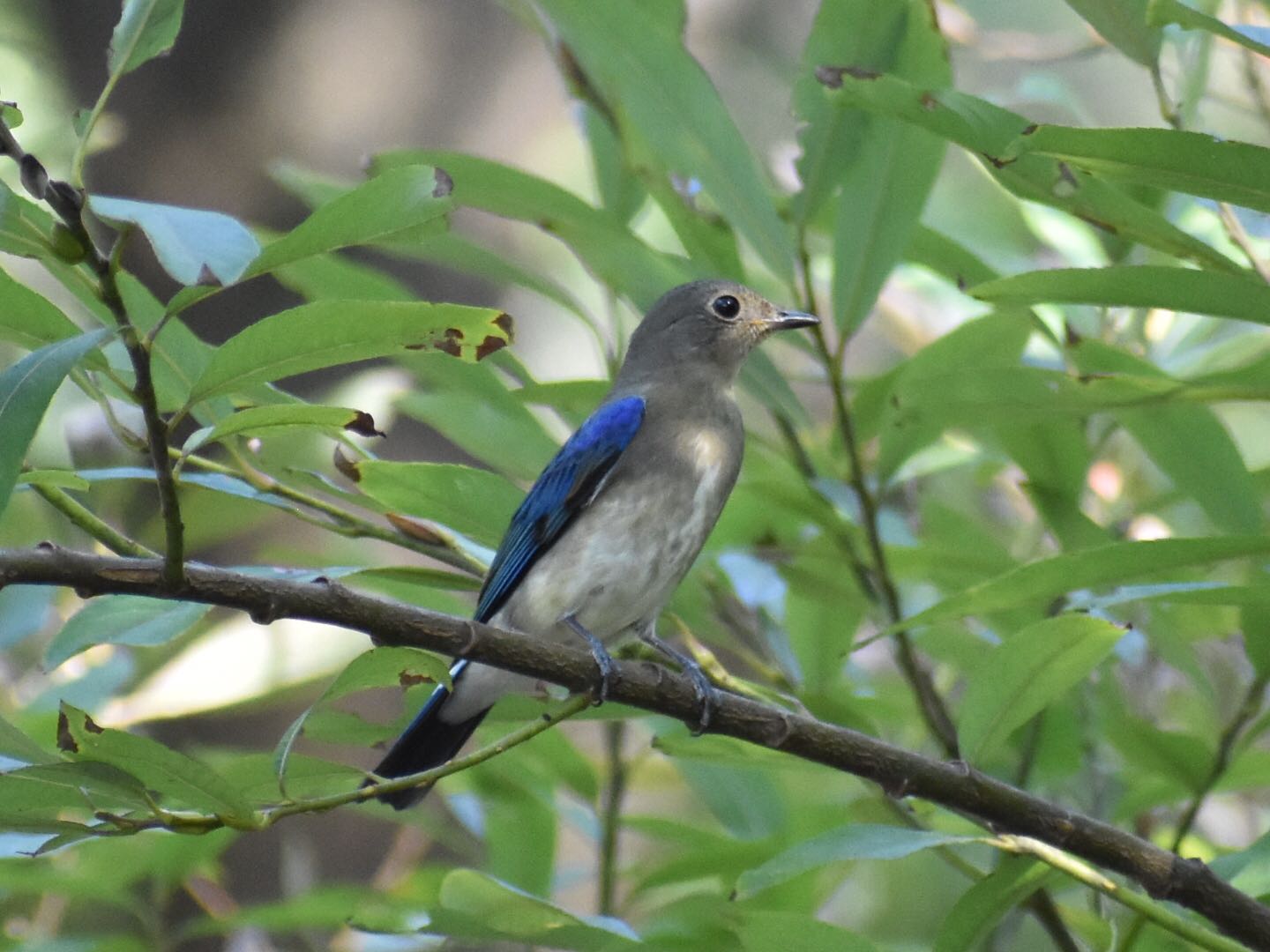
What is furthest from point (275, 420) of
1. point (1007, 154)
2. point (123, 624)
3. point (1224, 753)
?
point (1224, 753)

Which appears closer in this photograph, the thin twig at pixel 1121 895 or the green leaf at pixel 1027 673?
the thin twig at pixel 1121 895

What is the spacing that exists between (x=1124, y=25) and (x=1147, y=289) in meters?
0.50

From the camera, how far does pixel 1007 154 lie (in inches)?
75.7

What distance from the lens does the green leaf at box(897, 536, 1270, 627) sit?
198cm

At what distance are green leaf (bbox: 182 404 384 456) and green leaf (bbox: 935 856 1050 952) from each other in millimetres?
963

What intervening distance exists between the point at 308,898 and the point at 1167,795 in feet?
5.46

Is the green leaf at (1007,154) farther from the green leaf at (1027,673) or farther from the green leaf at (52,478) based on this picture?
the green leaf at (52,478)

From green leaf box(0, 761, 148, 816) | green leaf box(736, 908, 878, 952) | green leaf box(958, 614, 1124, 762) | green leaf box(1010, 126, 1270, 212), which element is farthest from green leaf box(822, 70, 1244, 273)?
green leaf box(0, 761, 148, 816)

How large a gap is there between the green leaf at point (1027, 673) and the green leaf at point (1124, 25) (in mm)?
872

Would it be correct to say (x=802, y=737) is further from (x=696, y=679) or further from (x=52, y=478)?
(x=52, y=478)

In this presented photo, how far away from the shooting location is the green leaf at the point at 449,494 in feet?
7.59

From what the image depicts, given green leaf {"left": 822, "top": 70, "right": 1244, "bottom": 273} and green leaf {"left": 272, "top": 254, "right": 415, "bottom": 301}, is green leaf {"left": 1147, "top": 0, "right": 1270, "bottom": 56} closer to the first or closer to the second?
green leaf {"left": 822, "top": 70, "right": 1244, "bottom": 273}

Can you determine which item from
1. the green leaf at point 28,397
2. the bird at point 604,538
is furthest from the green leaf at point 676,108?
the green leaf at point 28,397

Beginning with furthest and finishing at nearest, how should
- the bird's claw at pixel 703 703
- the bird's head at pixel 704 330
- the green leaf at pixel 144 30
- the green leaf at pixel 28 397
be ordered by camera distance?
the bird's head at pixel 704 330, the bird's claw at pixel 703 703, the green leaf at pixel 144 30, the green leaf at pixel 28 397
